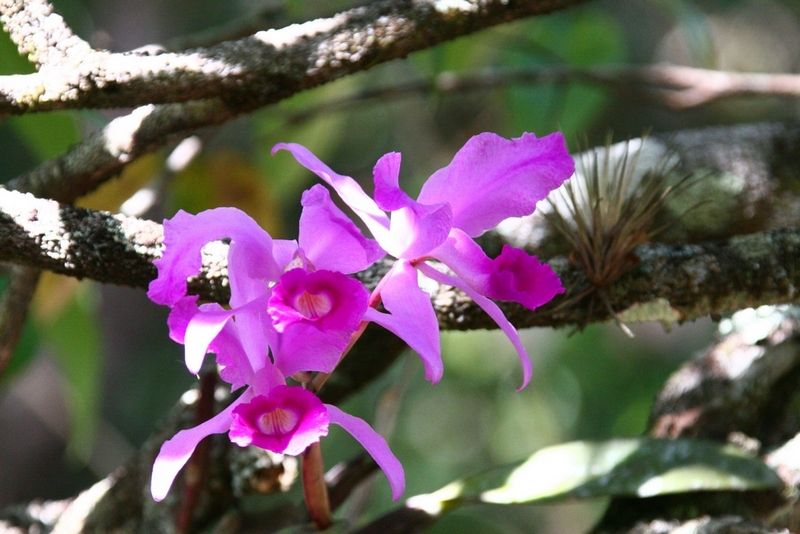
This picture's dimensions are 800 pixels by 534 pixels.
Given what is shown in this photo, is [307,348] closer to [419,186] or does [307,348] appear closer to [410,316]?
[410,316]

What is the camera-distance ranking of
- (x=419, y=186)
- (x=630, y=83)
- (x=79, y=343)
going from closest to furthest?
(x=79, y=343) → (x=630, y=83) → (x=419, y=186)

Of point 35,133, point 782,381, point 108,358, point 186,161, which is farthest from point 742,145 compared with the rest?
point 108,358

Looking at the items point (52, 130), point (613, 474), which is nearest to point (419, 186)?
point (52, 130)

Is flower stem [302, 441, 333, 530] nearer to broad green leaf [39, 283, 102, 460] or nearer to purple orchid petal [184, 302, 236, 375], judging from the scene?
purple orchid petal [184, 302, 236, 375]

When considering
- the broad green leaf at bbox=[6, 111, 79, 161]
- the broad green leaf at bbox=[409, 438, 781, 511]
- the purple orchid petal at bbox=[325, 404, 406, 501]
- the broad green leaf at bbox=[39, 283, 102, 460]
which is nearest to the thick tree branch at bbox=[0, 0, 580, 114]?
the purple orchid petal at bbox=[325, 404, 406, 501]

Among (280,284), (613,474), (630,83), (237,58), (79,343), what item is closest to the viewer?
(280,284)

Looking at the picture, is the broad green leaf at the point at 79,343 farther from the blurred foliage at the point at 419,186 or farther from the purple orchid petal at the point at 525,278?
the purple orchid petal at the point at 525,278

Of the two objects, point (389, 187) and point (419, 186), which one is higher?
point (389, 187)
